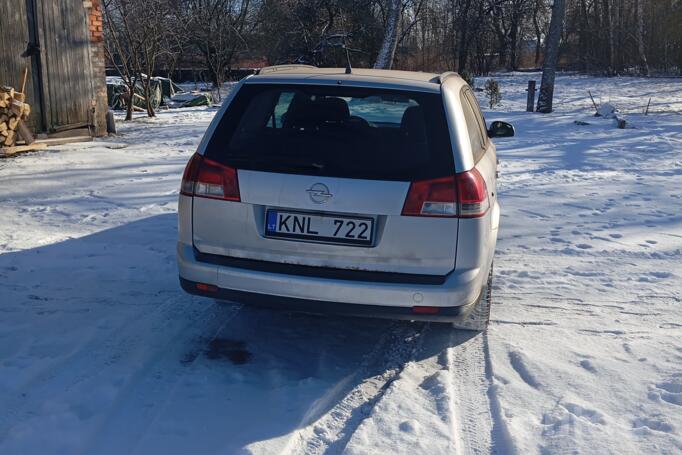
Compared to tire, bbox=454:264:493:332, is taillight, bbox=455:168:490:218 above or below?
above

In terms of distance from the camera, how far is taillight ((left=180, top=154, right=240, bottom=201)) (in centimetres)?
383

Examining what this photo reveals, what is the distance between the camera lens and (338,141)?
3.83 meters

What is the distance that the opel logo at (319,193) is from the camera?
369 centimetres

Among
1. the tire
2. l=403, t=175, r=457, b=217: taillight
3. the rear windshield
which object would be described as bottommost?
the tire

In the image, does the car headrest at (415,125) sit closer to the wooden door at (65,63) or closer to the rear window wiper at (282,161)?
the rear window wiper at (282,161)

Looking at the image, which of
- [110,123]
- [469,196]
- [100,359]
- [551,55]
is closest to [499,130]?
[469,196]

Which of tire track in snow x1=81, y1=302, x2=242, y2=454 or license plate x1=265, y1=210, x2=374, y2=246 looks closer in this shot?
tire track in snow x1=81, y1=302, x2=242, y2=454

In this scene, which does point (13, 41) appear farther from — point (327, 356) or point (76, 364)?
point (327, 356)

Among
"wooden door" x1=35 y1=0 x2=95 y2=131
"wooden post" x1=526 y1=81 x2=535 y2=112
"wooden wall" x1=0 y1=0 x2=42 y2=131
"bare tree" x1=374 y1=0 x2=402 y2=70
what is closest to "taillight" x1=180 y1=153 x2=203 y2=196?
"wooden wall" x1=0 y1=0 x2=42 y2=131

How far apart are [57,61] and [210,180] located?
10001 millimetres

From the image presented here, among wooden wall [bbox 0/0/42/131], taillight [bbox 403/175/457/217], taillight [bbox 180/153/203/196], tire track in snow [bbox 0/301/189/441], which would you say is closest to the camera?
tire track in snow [bbox 0/301/189/441]

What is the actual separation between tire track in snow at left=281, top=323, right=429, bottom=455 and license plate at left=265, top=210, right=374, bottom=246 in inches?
32.3

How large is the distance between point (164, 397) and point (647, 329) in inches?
126

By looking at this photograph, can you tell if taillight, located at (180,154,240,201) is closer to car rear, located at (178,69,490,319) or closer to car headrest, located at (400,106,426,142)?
car rear, located at (178,69,490,319)
